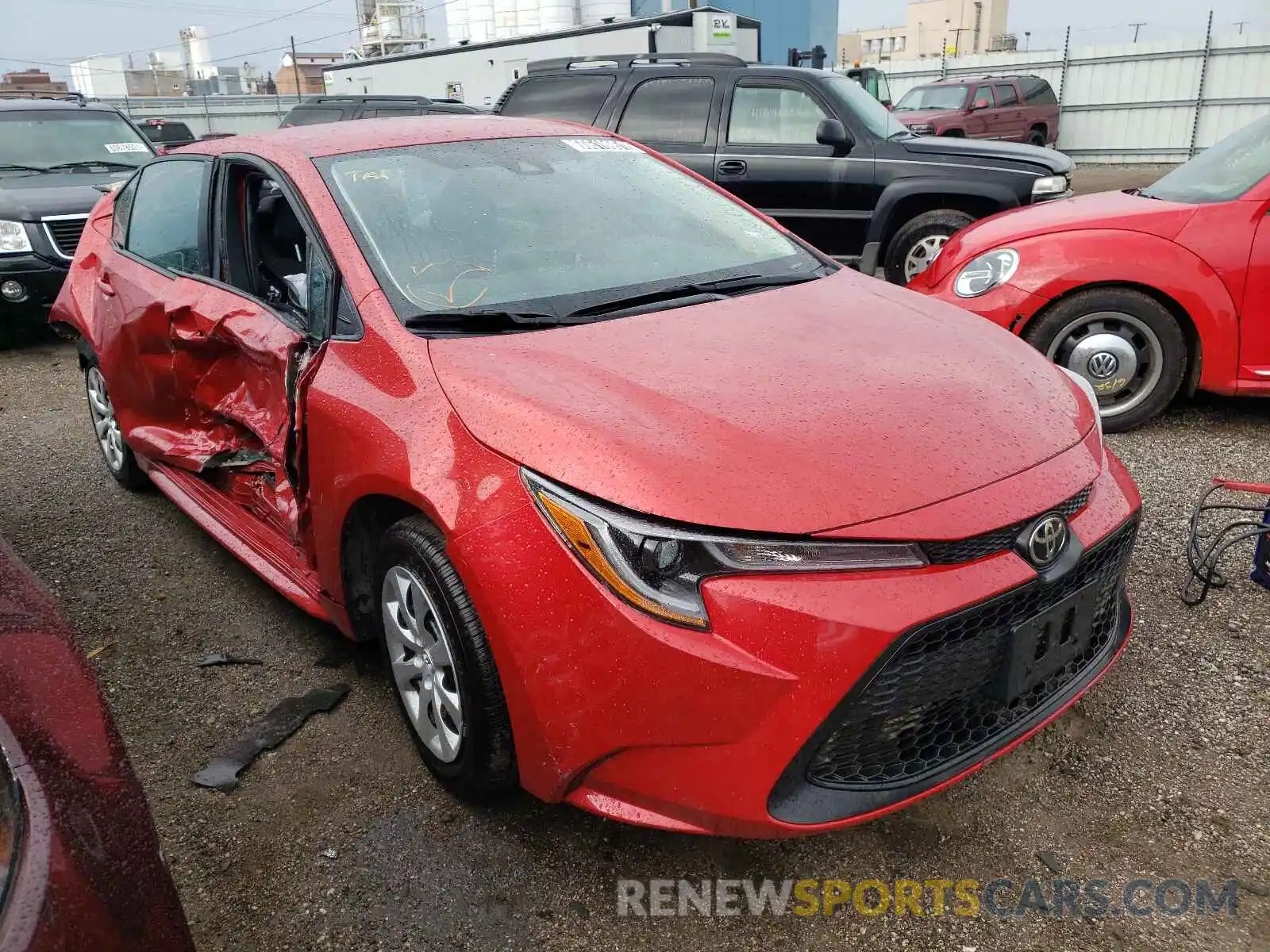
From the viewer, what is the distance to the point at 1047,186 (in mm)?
7348

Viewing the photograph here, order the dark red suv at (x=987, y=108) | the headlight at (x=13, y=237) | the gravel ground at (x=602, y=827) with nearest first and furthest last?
the gravel ground at (x=602, y=827), the headlight at (x=13, y=237), the dark red suv at (x=987, y=108)

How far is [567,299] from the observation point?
259 cm

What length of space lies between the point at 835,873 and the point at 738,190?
6602mm

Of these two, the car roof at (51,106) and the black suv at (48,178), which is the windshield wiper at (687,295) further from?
the car roof at (51,106)

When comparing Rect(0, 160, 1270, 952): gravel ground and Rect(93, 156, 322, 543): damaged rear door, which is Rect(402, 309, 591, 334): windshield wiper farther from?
Rect(0, 160, 1270, 952): gravel ground

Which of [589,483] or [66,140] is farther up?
[66,140]

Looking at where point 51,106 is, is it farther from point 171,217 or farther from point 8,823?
point 8,823

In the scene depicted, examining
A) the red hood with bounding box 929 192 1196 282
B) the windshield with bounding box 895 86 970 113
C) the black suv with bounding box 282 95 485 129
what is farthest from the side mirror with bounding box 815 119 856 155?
the windshield with bounding box 895 86 970 113

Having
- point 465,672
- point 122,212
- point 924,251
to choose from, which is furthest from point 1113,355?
Answer: point 122,212

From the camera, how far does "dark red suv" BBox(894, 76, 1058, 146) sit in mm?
17500

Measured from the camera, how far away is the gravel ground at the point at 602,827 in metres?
2.04

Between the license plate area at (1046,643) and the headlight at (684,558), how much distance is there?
32cm

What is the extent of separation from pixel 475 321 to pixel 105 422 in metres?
2.95

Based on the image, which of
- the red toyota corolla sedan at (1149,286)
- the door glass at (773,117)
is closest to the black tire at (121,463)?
the red toyota corolla sedan at (1149,286)
